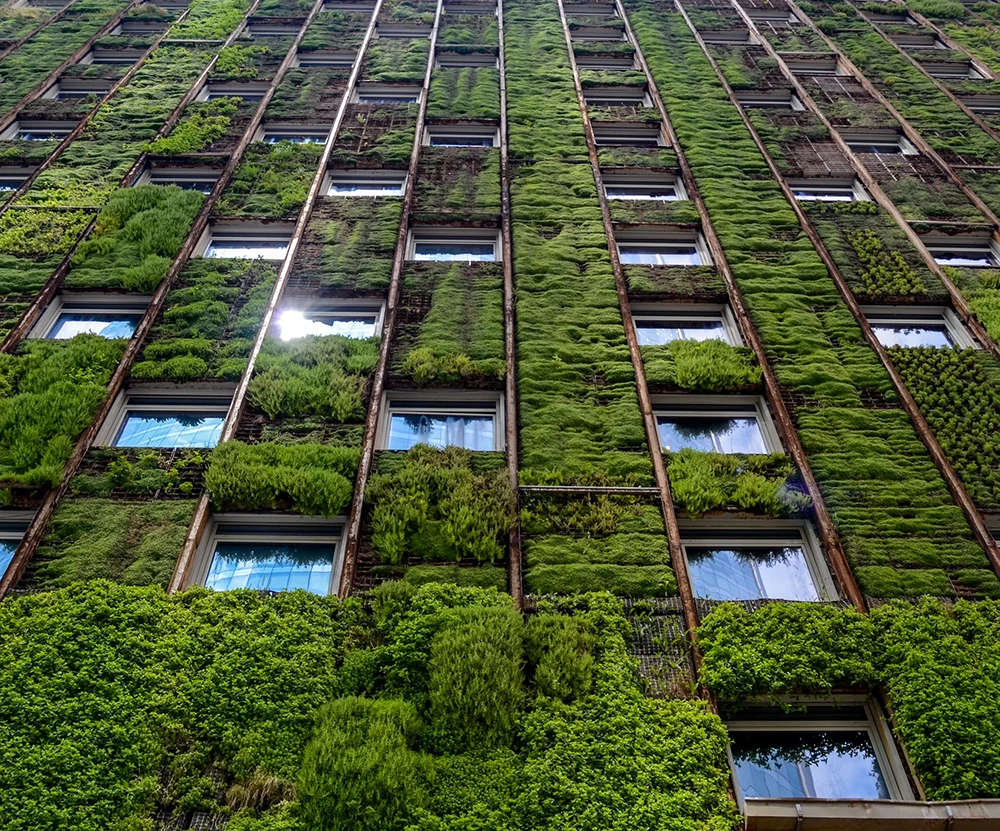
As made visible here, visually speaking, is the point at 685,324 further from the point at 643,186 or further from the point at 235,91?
the point at 235,91

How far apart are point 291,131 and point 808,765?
2408 cm

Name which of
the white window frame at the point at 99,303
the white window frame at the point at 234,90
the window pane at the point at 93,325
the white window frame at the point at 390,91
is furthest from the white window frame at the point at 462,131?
the window pane at the point at 93,325

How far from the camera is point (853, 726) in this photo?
37.3 ft

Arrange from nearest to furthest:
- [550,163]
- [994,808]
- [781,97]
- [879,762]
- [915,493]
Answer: [994,808] → [879,762] → [915,493] → [550,163] → [781,97]

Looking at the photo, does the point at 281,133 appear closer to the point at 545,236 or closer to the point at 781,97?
the point at 545,236

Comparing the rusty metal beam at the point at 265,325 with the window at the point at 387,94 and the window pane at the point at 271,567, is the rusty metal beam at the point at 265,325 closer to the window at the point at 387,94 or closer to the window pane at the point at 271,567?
the window at the point at 387,94

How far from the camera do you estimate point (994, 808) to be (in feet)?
28.8

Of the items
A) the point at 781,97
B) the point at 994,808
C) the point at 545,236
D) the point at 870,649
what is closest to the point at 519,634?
the point at 870,649

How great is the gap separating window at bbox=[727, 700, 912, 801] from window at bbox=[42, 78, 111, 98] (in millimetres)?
30732

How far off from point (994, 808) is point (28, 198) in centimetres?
2555

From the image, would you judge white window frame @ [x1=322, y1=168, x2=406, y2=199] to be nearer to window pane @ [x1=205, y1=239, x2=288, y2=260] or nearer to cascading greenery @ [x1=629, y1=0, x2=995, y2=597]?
window pane @ [x1=205, y1=239, x2=288, y2=260]

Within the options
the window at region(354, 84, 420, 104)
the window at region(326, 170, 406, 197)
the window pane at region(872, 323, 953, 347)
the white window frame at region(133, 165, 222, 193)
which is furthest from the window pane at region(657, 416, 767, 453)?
the window at region(354, 84, 420, 104)

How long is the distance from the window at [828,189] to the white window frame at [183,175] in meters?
18.4

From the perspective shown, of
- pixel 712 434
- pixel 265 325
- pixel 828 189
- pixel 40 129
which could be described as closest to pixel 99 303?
pixel 265 325
